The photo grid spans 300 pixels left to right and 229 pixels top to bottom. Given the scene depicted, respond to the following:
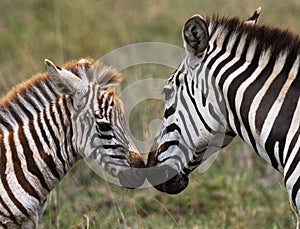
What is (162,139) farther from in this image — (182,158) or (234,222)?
(234,222)

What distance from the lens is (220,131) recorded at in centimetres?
593

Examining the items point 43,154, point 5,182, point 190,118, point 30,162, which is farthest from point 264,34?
point 5,182

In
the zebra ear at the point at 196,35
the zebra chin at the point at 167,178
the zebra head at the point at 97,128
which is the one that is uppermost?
the zebra ear at the point at 196,35

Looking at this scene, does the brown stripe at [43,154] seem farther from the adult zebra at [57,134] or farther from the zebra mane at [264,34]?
the zebra mane at [264,34]

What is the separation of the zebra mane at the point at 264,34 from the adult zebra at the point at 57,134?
3.99ft

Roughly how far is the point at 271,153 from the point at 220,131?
1.89 feet

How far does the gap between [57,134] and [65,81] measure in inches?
18.6

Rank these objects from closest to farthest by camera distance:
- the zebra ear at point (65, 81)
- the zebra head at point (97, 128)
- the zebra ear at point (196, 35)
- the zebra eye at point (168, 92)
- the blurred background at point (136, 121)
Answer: the zebra ear at point (196, 35), the zebra ear at point (65, 81), the zebra eye at point (168, 92), the zebra head at point (97, 128), the blurred background at point (136, 121)

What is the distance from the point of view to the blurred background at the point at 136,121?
28.6 ft

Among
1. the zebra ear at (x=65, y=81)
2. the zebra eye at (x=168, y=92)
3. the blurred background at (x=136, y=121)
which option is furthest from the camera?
the blurred background at (x=136, y=121)

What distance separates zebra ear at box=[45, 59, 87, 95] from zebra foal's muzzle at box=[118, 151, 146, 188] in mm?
708

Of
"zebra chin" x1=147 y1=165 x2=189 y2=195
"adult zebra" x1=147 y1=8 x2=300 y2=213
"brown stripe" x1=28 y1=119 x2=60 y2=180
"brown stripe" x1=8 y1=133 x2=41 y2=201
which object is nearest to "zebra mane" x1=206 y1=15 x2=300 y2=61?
"adult zebra" x1=147 y1=8 x2=300 y2=213

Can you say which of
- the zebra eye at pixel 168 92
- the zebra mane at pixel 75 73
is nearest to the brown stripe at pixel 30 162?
the zebra mane at pixel 75 73

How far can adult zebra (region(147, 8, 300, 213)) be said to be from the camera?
539 centimetres
